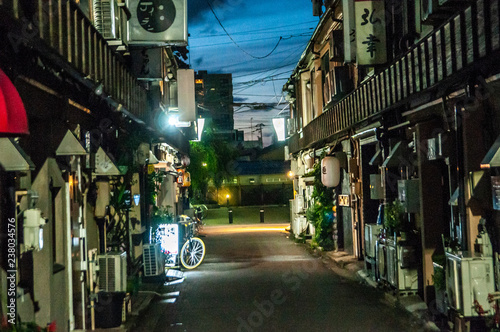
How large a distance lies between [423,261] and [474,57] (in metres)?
5.35

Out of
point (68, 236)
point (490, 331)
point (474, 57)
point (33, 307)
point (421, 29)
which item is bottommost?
point (490, 331)

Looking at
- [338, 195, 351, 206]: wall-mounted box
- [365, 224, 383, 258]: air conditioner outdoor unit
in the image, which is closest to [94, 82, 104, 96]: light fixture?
[365, 224, 383, 258]: air conditioner outdoor unit

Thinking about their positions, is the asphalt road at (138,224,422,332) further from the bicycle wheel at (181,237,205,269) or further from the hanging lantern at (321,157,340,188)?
the hanging lantern at (321,157,340,188)

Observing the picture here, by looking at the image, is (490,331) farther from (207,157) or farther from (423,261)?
(207,157)

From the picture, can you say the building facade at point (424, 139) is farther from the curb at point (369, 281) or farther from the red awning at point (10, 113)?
the red awning at point (10, 113)

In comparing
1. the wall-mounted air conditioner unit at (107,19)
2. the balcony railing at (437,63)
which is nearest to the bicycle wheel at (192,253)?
the balcony railing at (437,63)

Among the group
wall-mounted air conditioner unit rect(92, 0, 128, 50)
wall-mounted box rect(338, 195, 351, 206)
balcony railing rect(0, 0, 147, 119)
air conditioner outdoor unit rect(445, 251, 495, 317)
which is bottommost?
air conditioner outdoor unit rect(445, 251, 495, 317)

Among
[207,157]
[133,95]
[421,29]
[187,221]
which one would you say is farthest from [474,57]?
[207,157]

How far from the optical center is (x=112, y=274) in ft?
34.4

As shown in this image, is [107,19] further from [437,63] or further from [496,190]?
[496,190]

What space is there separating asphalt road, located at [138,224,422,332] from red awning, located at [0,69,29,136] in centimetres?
634

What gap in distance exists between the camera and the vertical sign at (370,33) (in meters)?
13.3

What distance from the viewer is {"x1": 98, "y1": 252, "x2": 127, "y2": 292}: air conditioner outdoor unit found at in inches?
412

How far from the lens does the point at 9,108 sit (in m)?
5.41
